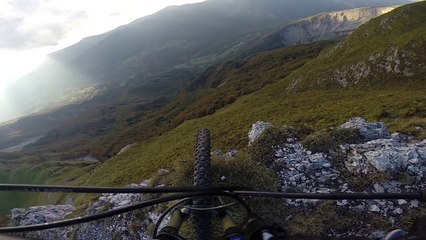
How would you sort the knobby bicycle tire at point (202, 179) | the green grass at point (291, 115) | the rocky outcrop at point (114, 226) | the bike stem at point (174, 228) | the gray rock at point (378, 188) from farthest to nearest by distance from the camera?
1. the green grass at point (291, 115)
2. the rocky outcrop at point (114, 226)
3. the gray rock at point (378, 188)
4. the knobby bicycle tire at point (202, 179)
5. the bike stem at point (174, 228)

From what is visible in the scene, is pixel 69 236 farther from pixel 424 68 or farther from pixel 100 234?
pixel 424 68

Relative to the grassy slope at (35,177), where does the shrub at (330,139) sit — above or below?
above

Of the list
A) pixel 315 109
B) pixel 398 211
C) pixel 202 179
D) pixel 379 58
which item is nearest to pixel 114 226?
pixel 202 179

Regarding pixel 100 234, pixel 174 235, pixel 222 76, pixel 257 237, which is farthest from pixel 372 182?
pixel 222 76

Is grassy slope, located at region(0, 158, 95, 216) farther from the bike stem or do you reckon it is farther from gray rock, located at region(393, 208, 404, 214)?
the bike stem

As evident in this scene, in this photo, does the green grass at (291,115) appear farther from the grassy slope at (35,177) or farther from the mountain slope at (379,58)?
the grassy slope at (35,177)

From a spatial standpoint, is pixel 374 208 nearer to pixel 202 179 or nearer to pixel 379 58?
pixel 202 179

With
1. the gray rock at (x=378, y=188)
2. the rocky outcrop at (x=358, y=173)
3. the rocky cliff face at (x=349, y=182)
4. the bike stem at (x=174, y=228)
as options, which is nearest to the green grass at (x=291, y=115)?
the rocky cliff face at (x=349, y=182)

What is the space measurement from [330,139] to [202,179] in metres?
4.33

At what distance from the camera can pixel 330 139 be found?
30.1ft

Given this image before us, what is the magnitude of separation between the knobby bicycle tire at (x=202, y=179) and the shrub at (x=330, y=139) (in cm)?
288

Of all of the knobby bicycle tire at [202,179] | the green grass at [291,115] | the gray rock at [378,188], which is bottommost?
the green grass at [291,115]

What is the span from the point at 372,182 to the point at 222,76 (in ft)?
460

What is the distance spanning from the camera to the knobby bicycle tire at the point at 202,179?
16.2 ft
